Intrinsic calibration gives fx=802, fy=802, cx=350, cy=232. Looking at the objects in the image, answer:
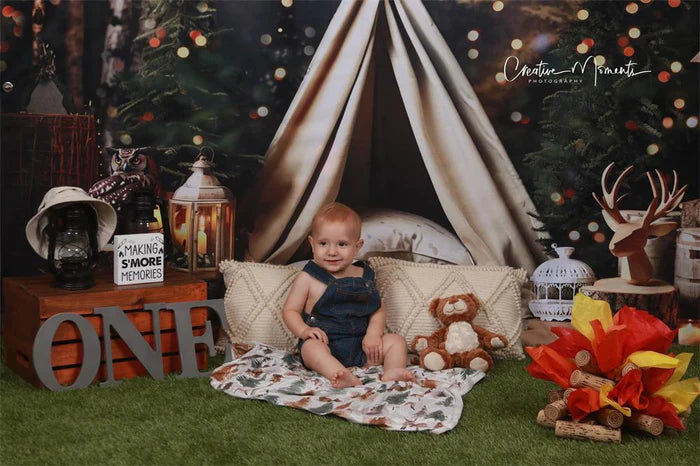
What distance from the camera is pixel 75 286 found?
105 inches

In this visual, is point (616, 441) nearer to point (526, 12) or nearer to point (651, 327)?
point (651, 327)

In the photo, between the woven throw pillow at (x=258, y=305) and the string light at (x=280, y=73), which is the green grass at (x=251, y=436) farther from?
the string light at (x=280, y=73)

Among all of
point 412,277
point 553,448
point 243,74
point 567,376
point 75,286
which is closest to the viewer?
point 553,448

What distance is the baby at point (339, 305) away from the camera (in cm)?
275

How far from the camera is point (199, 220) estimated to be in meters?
3.26

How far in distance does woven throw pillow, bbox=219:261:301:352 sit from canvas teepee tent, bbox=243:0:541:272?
385mm

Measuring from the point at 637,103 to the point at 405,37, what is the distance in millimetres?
1053

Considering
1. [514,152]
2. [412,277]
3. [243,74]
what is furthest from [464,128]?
[243,74]

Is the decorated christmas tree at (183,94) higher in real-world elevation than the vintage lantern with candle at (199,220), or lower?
higher

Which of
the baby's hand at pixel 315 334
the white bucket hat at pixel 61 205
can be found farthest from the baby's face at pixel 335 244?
the white bucket hat at pixel 61 205

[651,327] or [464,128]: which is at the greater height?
[464,128]

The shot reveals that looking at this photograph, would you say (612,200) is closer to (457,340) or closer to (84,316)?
(457,340)

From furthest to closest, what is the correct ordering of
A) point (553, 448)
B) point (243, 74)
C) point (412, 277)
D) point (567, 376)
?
1. point (243, 74)
2. point (412, 277)
3. point (567, 376)
4. point (553, 448)

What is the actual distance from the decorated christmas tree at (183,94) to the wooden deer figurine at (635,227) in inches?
61.7
